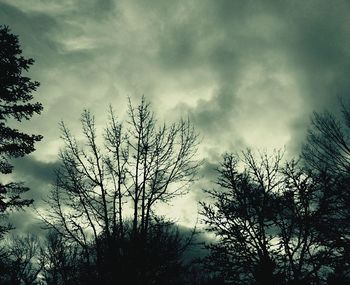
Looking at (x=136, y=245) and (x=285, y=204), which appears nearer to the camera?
(x=136, y=245)

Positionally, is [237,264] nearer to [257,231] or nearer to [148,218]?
[257,231]

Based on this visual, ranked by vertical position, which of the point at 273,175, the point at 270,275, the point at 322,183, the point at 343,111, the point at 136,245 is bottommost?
the point at 270,275

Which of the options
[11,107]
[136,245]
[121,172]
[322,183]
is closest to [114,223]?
[136,245]

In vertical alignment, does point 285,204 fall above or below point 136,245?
above

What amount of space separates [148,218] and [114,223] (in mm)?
1268

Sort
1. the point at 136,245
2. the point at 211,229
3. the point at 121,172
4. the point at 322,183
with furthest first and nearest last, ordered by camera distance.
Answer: the point at 211,229
the point at 322,183
the point at 121,172
the point at 136,245

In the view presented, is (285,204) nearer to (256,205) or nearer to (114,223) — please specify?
(256,205)

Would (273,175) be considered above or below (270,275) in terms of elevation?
above

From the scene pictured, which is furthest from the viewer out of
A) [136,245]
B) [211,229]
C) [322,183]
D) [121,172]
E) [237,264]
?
[211,229]

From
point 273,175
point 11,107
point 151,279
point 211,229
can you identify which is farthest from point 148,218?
point 273,175

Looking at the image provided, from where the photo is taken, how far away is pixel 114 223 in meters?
9.46

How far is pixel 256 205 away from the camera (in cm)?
1514

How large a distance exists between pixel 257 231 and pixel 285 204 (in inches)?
92.2

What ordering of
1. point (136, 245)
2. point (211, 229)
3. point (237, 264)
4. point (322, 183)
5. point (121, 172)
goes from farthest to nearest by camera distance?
point (211, 229), point (237, 264), point (322, 183), point (121, 172), point (136, 245)
